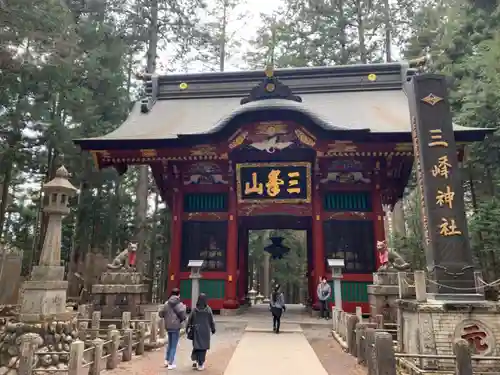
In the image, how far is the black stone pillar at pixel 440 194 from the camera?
7.55m


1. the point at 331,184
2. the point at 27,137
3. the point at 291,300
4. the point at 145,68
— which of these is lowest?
the point at 291,300

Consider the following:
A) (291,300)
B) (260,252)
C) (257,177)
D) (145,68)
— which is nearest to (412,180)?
(257,177)

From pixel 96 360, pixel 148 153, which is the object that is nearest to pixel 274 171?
pixel 148 153

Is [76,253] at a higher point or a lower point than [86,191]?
lower

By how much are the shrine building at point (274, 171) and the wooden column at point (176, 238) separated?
1.5 inches

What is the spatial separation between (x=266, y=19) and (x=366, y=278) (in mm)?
21004

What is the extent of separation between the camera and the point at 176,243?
47.8 ft

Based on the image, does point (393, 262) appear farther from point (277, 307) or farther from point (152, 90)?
point (152, 90)

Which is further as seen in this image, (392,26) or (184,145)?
(392,26)

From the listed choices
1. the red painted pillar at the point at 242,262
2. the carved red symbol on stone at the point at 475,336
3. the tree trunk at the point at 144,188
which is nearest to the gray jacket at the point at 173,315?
the carved red symbol on stone at the point at 475,336

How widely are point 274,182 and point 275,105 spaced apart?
2.77 metres

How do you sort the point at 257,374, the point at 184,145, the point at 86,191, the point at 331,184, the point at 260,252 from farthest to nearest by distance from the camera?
the point at 260,252, the point at 86,191, the point at 331,184, the point at 184,145, the point at 257,374

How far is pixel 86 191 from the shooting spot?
2027cm

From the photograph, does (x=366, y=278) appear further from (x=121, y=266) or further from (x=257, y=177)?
(x=121, y=266)
